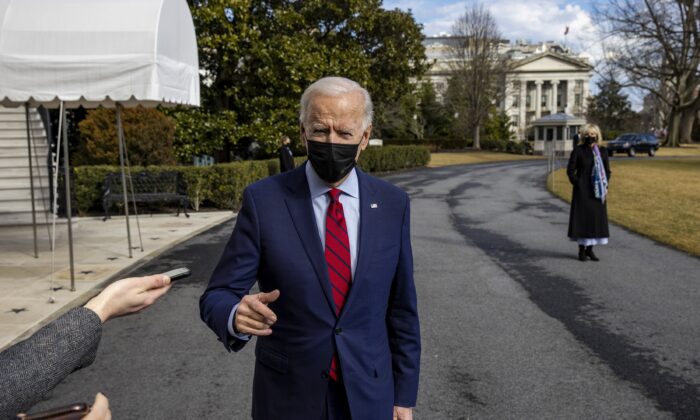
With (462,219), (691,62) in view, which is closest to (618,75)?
(691,62)

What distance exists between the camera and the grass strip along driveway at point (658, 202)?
1234 cm

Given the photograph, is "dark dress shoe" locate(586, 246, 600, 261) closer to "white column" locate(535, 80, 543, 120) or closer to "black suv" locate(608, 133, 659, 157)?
"black suv" locate(608, 133, 659, 157)

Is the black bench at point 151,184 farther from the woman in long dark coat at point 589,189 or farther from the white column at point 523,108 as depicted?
the white column at point 523,108

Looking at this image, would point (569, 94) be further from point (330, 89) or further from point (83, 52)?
point (330, 89)

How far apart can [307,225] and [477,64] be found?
62.2 m

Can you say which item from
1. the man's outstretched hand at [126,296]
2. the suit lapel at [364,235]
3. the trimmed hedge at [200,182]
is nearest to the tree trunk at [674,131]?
the trimmed hedge at [200,182]

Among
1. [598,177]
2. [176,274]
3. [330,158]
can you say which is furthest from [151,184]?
[176,274]

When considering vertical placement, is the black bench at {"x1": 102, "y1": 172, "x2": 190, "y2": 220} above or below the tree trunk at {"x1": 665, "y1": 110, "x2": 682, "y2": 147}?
below

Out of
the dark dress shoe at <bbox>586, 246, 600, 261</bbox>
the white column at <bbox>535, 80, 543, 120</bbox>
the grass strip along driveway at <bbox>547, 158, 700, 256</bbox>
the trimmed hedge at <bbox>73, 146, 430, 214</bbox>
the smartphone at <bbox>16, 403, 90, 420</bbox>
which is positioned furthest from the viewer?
the white column at <bbox>535, 80, 543, 120</bbox>

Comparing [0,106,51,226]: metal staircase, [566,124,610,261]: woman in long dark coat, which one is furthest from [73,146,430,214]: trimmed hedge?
[566,124,610,261]: woman in long dark coat

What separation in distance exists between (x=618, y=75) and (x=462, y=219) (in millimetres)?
37912

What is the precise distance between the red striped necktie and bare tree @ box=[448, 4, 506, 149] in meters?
61.7

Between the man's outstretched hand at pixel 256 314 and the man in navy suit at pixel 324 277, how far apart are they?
123 mm

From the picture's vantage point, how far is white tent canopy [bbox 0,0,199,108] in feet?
24.8
